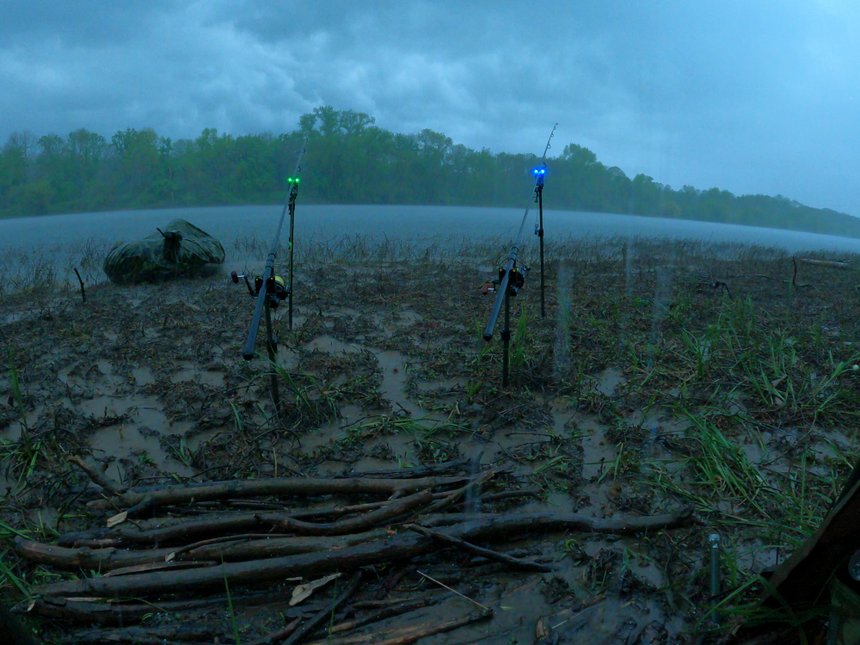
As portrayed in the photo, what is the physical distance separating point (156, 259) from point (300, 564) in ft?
30.2

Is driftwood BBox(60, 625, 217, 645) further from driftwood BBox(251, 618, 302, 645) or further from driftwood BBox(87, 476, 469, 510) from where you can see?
driftwood BBox(87, 476, 469, 510)

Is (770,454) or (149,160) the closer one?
(770,454)

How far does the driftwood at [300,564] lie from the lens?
2461 millimetres

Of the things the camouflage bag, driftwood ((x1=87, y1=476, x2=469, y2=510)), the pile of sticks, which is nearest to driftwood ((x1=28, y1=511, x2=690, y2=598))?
the pile of sticks

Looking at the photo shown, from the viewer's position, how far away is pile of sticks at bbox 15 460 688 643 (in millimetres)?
2387

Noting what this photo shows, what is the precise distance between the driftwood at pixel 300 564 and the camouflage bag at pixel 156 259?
872cm

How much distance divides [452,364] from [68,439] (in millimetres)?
3335

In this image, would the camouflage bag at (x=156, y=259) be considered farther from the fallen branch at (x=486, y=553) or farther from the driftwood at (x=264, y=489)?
the fallen branch at (x=486, y=553)

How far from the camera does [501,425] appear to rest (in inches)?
170

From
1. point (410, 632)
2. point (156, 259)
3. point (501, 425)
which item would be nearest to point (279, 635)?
point (410, 632)

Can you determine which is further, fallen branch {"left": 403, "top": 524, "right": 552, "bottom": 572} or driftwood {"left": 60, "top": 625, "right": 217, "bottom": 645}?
fallen branch {"left": 403, "top": 524, "right": 552, "bottom": 572}

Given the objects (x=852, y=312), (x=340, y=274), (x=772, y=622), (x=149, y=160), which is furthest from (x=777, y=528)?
(x=149, y=160)

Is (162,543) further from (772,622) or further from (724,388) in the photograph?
(724,388)

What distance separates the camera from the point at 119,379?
5.27 meters
